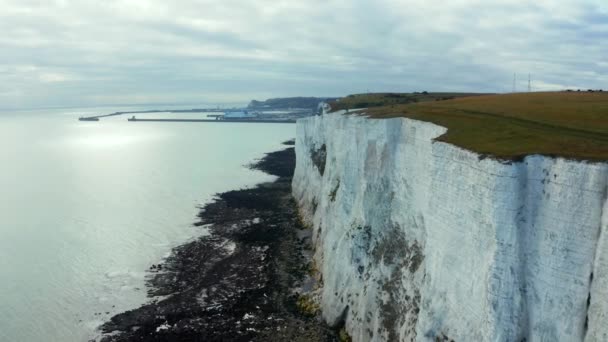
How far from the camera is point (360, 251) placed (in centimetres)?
2639

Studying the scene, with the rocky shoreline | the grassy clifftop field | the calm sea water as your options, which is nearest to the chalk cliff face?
the grassy clifftop field

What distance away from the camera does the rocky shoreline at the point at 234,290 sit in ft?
90.8

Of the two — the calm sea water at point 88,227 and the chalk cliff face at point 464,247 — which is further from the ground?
the chalk cliff face at point 464,247

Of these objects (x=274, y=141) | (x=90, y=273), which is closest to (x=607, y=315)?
(x=90, y=273)

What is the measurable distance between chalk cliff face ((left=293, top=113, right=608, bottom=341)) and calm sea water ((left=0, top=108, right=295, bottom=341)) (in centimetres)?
1737

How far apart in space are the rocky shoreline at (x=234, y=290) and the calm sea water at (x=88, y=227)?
197cm

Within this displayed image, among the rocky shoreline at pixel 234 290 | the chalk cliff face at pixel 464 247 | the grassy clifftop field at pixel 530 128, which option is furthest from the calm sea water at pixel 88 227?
the grassy clifftop field at pixel 530 128

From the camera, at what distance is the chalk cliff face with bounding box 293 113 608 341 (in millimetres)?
13695

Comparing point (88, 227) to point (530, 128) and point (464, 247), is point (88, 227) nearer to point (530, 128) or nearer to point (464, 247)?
point (464, 247)

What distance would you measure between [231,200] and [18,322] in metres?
33.8

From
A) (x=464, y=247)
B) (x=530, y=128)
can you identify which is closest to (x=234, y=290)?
(x=464, y=247)

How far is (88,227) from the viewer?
50156 millimetres

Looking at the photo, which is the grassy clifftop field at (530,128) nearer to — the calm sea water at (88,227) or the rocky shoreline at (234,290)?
the rocky shoreline at (234,290)

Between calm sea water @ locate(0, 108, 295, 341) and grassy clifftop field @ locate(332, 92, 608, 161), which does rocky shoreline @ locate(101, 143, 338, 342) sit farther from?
grassy clifftop field @ locate(332, 92, 608, 161)
